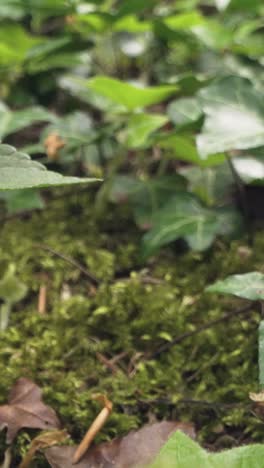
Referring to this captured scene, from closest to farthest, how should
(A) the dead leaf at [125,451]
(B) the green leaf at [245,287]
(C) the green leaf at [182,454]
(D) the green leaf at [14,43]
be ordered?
1. (C) the green leaf at [182,454]
2. (A) the dead leaf at [125,451]
3. (B) the green leaf at [245,287]
4. (D) the green leaf at [14,43]

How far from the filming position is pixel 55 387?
1.17 meters

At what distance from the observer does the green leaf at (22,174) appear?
2.64ft

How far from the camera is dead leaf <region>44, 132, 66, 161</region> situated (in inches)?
63.6

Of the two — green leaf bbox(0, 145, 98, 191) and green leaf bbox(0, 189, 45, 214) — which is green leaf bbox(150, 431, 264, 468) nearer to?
green leaf bbox(0, 145, 98, 191)

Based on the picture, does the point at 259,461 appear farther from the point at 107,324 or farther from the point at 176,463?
the point at 107,324

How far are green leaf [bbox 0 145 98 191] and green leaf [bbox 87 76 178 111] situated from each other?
2.28 feet

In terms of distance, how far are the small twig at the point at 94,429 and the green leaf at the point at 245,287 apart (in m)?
0.27

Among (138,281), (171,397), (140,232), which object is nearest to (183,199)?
(140,232)

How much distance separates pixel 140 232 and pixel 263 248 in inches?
12.8

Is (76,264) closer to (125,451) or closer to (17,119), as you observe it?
(17,119)

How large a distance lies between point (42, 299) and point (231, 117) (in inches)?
23.2

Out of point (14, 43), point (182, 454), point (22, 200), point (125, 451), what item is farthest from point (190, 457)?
point (14, 43)

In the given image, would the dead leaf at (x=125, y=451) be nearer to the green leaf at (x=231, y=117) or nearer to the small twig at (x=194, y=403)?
the small twig at (x=194, y=403)

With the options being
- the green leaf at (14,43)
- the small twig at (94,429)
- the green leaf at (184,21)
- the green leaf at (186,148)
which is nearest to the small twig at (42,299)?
the small twig at (94,429)
